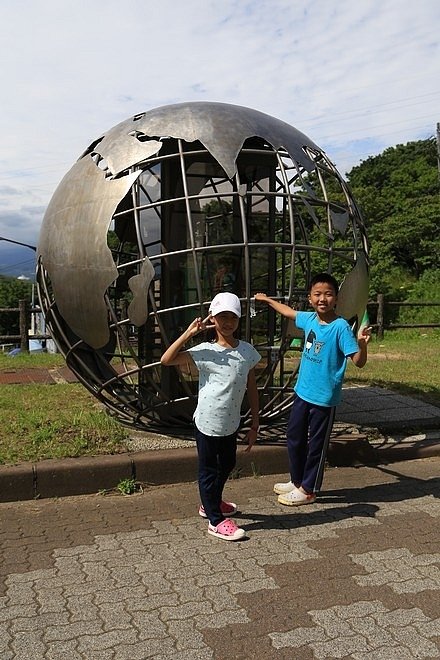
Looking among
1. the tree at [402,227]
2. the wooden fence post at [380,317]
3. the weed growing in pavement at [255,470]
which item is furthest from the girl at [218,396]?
the tree at [402,227]

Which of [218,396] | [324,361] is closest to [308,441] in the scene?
[324,361]

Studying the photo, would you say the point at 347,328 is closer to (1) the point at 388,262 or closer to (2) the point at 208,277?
(2) the point at 208,277

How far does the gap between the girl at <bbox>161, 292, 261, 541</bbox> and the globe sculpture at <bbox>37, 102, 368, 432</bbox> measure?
2.42 ft

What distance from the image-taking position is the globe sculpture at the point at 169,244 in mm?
4645

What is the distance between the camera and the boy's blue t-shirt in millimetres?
4230

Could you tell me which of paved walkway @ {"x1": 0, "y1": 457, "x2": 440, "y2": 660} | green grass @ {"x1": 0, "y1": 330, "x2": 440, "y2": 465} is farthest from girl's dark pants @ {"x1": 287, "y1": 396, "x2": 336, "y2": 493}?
green grass @ {"x1": 0, "y1": 330, "x2": 440, "y2": 465}

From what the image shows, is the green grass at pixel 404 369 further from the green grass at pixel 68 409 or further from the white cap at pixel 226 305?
the white cap at pixel 226 305

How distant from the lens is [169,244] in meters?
5.63

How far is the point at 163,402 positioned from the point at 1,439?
1.35m

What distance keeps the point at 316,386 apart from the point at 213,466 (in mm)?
937

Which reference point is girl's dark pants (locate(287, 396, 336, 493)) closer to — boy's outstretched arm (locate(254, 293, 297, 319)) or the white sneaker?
the white sneaker

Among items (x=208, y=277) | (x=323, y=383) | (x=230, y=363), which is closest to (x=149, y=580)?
(x=230, y=363)

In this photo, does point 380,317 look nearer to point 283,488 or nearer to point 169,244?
point 169,244

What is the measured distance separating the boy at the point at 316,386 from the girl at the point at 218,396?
1.92 ft
